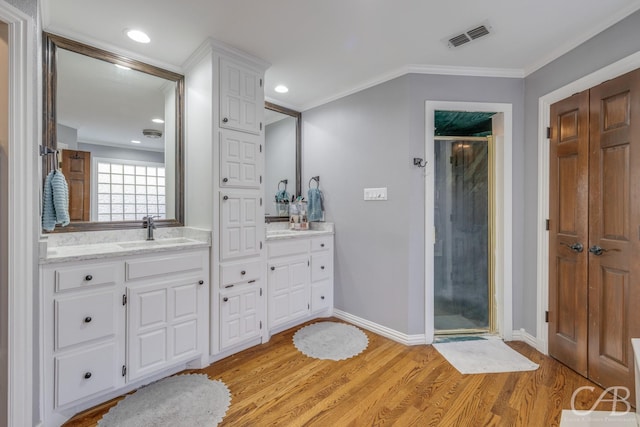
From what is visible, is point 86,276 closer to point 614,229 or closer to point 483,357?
point 483,357

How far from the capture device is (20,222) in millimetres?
1343

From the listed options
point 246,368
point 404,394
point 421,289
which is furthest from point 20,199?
point 421,289

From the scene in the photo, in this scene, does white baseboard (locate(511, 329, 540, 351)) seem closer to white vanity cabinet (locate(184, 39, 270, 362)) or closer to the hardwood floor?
the hardwood floor

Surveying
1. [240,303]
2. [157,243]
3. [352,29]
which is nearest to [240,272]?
[240,303]

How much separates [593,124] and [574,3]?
774 millimetres

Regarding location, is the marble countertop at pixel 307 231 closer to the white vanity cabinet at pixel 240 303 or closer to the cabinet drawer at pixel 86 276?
the white vanity cabinet at pixel 240 303

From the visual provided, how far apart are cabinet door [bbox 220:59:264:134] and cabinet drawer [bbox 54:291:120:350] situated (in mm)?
1427

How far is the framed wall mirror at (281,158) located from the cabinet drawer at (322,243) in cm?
55

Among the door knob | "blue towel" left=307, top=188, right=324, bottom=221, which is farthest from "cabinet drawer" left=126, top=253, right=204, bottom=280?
the door knob

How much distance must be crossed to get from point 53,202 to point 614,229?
355cm

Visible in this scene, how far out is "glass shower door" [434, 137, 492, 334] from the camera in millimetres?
2775

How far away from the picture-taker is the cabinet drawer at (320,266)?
2.90 metres

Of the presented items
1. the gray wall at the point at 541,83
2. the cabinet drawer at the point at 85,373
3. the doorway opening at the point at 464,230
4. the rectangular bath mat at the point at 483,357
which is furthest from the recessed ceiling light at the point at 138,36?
the rectangular bath mat at the point at 483,357

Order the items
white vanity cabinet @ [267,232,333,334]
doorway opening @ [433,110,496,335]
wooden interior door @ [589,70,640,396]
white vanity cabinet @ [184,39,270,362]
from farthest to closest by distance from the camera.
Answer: doorway opening @ [433,110,496,335]
white vanity cabinet @ [267,232,333,334]
white vanity cabinet @ [184,39,270,362]
wooden interior door @ [589,70,640,396]
